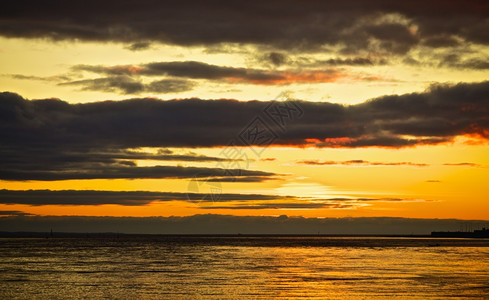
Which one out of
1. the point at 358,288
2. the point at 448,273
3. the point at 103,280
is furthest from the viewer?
the point at 448,273

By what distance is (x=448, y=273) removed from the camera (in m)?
85.1

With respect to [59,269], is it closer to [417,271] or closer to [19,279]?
[19,279]

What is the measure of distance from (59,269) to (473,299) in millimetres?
66411

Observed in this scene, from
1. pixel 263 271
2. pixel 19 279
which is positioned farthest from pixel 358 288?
pixel 19 279

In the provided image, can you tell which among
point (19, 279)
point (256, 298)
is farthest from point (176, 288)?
→ point (19, 279)

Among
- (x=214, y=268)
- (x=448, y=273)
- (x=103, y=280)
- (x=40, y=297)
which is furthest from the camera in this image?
(x=214, y=268)

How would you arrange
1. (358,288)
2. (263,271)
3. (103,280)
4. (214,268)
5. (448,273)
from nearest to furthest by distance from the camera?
(358,288) < (103,280) < (448,273) < (263,271) < (214,268)

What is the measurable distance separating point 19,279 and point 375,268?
5505 centimetres

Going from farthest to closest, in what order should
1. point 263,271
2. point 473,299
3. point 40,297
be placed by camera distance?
point 263,271, point 40,297, point 473,299

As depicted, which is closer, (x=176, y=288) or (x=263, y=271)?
(x=176, y=288)

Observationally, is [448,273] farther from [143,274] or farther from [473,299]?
[143,274]

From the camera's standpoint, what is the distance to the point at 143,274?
85.8m

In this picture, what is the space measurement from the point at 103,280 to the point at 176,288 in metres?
15.0

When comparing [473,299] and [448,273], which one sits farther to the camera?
[448,273]
